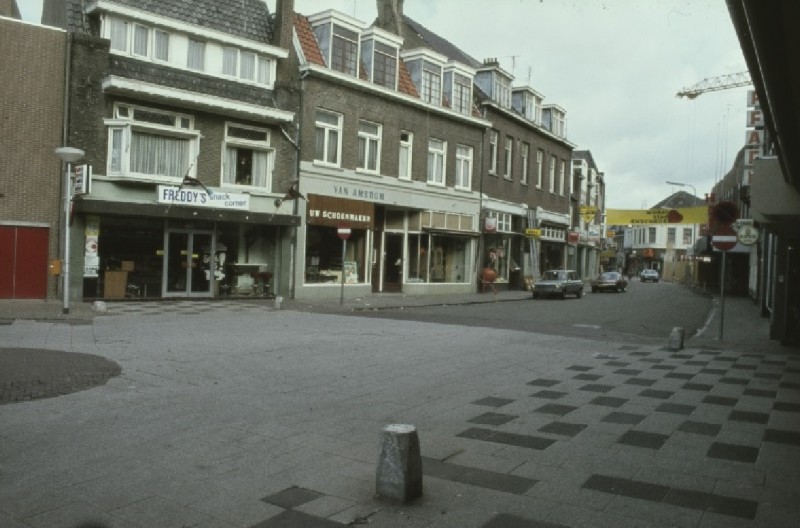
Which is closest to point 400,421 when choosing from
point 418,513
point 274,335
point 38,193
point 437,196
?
point 418,513

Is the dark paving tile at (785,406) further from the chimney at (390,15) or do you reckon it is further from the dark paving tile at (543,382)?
the chimney at (390,15)

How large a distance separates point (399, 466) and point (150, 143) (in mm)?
17809

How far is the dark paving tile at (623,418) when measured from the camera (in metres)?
6.64

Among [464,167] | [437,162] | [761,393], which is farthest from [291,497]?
[464,167]

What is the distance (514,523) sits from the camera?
4.05 metres

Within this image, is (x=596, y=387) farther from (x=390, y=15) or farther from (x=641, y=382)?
(x=390, y=15)

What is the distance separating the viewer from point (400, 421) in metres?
6.56

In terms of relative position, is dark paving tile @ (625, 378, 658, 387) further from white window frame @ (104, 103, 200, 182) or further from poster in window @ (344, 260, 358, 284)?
poster in window @ (344, 260, 358, 284)

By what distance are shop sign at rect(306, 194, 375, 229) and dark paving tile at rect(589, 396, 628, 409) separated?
16988 millimetres

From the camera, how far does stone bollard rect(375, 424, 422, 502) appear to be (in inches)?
170

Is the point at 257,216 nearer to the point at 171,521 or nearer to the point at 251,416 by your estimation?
the point at 251,416

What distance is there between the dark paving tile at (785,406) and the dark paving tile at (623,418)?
5.83 feet

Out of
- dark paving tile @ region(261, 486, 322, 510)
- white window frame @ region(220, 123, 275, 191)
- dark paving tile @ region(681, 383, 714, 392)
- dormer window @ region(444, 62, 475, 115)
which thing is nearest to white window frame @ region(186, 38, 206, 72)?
white window frame @ region(220, 123, 275, 191)

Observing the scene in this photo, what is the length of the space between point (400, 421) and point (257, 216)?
16058 millimetres
